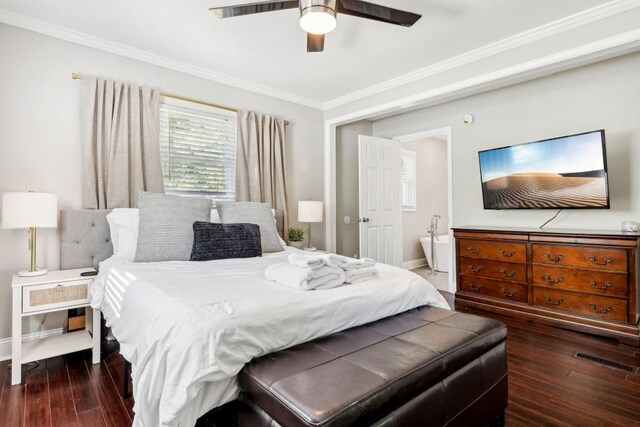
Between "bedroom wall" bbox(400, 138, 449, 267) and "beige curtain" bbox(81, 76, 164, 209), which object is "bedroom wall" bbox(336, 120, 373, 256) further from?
"beige curtain" bbox(81, 76, 164, 209)

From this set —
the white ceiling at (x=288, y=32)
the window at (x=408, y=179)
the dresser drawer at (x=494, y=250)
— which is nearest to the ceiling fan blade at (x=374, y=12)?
the white ceiling at (x=288, y=32)

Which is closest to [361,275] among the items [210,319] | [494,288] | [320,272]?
[320,272]

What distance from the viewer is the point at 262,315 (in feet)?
4.46

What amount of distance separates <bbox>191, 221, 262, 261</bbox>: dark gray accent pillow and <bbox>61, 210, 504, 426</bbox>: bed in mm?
325

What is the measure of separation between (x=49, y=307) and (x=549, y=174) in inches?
175

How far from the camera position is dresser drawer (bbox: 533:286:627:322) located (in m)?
2.76

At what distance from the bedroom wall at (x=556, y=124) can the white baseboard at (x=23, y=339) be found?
4.36 meters

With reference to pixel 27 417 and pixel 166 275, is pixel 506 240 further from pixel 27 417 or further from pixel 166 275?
pixel 27 417

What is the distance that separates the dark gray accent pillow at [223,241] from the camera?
2.54m

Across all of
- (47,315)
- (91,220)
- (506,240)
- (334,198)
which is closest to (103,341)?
(47,315)

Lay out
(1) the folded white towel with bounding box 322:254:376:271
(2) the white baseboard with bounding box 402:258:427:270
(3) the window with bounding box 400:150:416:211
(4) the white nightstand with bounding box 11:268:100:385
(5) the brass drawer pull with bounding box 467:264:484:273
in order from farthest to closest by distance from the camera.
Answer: (3) the window with bounding box 400:150:416:211 → (2) the white baseboard with bounding box 402:258:427:270 → (5) the brass drawer pull with bounding box 467:264:484:273 → (4) the white nightstand with bounding box 11:268:100:385 → (1) the folded white towel with bounding box 322:254:376:271

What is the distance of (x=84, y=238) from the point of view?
276 centimetres

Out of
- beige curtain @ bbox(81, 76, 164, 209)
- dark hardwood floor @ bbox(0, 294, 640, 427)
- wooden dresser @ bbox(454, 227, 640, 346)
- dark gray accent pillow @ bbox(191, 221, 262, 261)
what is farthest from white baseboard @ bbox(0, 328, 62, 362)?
wooden dresser @ bbox(454, 227, 640, 346)

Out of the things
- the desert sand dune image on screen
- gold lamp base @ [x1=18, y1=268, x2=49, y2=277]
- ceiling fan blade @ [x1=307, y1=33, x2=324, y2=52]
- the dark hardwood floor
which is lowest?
the dark hardwood floor
